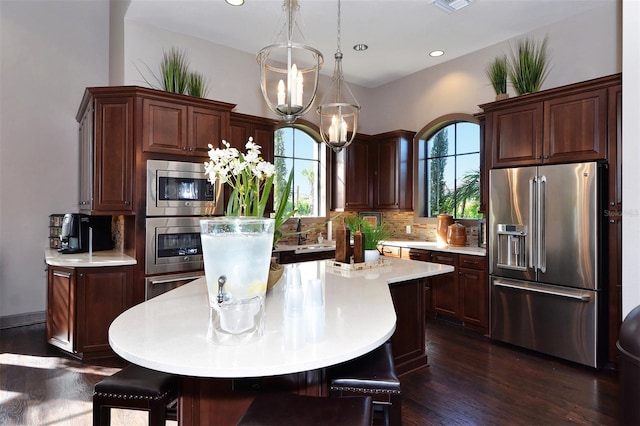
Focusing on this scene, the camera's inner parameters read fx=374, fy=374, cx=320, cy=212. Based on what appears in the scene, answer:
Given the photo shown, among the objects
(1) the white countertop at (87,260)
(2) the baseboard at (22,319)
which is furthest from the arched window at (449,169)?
(2) the baseboard at (22,319)

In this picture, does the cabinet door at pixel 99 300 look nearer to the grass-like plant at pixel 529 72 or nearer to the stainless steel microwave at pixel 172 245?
the stainless steel microwave at pixel 172 245

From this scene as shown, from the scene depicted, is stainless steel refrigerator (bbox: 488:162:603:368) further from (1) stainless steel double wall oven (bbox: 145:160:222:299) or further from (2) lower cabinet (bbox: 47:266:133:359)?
(2) lower cabinet (bbox: 47:266:133:359)

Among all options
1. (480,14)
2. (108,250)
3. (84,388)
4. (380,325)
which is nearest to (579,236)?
(480,14)

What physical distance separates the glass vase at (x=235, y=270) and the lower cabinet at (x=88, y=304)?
2.49m

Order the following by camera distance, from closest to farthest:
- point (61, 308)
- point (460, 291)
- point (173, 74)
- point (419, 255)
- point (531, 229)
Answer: point (61, 308), point (531, 229), point (173, 74), point (460, 291), point (419, 255)

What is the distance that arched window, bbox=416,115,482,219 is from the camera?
493cm

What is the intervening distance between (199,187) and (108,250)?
4.59 feet

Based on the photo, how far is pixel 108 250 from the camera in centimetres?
413

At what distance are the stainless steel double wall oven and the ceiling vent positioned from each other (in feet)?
9.16

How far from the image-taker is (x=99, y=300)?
129 inches

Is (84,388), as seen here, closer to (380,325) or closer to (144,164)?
(144,164)

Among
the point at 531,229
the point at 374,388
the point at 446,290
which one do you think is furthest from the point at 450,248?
the point at 374,388

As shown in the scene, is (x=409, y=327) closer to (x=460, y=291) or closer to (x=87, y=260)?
(x=460, y=291)

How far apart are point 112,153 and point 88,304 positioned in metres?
1.35
